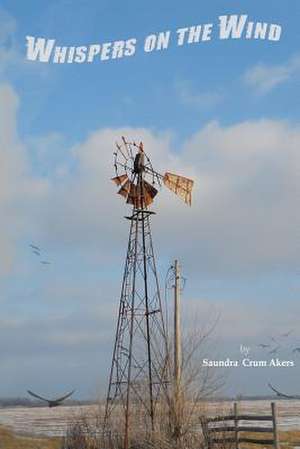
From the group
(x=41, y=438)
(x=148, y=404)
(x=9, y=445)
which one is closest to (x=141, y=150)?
(x=148, y=404)

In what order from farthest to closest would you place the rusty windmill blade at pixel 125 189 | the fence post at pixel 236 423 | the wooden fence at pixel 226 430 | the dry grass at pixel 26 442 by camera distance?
the dry grass at pixel 26 442 < the rusty windmill blade at pixel 125 189 < the fence post at pixel 236 423 < the wooden fence at pixel 226 430

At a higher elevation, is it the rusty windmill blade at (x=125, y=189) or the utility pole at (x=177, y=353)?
the rusty windmill blade at (x=125, y=189)

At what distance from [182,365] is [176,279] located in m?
3.34

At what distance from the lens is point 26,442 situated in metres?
33.8

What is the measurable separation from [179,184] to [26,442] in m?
18.1

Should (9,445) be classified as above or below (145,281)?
below


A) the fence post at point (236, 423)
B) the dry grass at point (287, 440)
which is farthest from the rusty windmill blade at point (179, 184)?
the dry grass at point (287, 440)

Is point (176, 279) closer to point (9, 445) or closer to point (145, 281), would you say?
point (145, 281)

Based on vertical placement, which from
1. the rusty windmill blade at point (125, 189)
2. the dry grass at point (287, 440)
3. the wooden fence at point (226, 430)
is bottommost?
the wooden fence at point (226, 430)

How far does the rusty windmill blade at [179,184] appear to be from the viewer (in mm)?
21672

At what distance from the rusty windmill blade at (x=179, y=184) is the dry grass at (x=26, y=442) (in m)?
12.8

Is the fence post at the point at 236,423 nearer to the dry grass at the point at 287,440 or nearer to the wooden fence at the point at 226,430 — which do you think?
the wooden fence at the point at 226,430

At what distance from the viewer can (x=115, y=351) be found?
2011 cm

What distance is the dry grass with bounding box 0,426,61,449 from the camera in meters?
30.9
